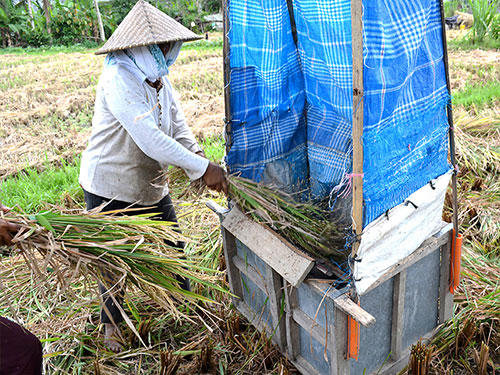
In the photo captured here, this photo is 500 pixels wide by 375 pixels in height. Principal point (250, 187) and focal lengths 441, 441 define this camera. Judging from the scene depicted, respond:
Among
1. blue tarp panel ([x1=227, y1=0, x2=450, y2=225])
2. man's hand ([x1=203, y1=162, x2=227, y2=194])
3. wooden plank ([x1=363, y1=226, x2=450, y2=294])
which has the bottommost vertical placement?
wooden plank ([x1=363, y1=226, x2=450, y2=294])

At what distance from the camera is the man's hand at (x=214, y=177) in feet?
6.51

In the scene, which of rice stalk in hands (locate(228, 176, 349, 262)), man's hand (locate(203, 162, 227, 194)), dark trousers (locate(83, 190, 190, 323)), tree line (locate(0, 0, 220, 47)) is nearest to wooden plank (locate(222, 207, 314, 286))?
rice stalk in hands (locate(228, 176, 349, 262))

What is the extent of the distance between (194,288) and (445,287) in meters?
1.40

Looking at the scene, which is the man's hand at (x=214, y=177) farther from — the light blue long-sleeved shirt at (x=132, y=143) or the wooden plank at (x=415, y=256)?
the wooden plank at (x=415, y=256)

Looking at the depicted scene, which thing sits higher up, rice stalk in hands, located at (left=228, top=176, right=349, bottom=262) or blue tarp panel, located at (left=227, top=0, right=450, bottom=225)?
blue tarp panel, located at (left=227, top=0, right=450, bottom=225)

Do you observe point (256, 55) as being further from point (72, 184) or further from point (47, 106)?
point (47, 106)

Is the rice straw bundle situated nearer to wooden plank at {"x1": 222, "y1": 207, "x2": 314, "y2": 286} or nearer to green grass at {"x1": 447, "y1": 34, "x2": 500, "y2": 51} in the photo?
wooden plank at {"x1": 222, "y1": 207, "x2": 314, "y2": 286}

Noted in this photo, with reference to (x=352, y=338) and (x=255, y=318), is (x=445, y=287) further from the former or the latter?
(x=255, y=318)

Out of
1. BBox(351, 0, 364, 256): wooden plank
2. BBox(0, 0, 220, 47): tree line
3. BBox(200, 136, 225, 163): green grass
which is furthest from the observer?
BBox(0, 0, 220, 47): tree line

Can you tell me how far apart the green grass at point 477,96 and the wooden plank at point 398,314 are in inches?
147

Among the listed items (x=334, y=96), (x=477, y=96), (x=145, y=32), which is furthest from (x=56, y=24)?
(x=334, y=96)

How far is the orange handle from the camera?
166 centimetres

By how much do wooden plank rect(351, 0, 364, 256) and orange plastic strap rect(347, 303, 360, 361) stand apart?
11.2 inches

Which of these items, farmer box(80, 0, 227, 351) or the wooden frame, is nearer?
the wooden frame
